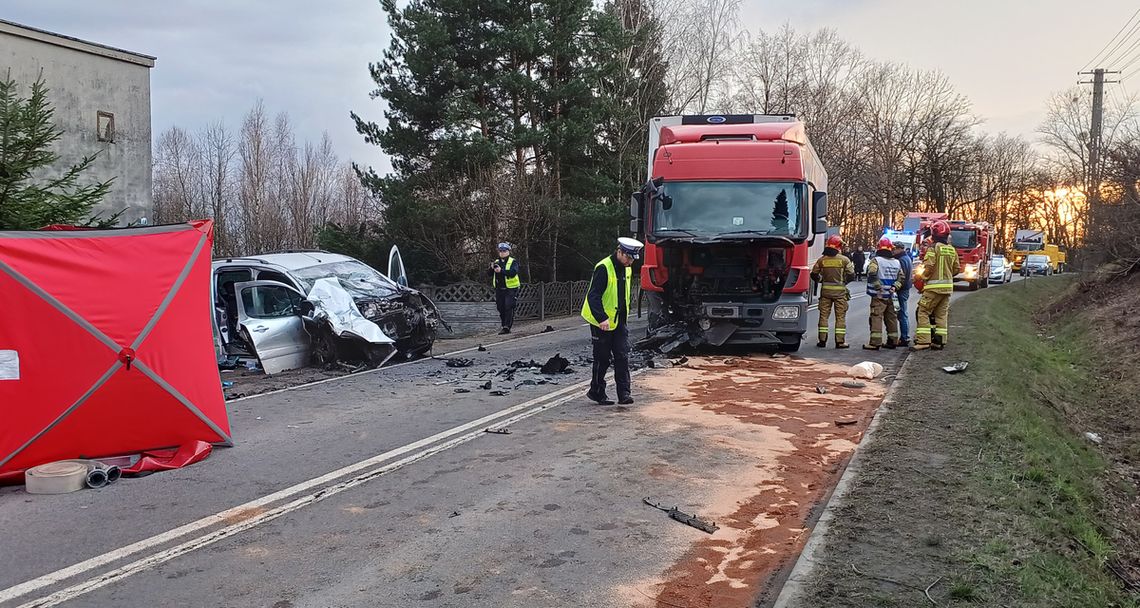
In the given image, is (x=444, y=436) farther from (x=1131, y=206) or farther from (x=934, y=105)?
(x=934, y=105)

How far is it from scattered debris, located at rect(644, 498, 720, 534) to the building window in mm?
23037

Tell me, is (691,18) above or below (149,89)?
above

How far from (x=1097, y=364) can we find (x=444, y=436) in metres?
12.1

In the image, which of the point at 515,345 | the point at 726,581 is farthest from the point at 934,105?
the point at 726,581

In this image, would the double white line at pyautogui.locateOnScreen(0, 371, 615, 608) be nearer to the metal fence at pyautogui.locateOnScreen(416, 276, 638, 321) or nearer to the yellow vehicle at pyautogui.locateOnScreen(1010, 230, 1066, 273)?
the metal fence at pyautogui.locateOnScreen(416, 276, 638, 321)

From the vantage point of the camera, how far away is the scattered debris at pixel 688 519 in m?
4.86

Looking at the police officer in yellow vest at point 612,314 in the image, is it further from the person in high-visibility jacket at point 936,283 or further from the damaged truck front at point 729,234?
the person in high-visibility jacket at point 936,283

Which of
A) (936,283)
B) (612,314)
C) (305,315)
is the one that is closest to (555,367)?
(612,314)

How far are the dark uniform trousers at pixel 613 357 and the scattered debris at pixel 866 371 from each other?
348 centimetres

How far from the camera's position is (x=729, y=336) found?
40.3ft

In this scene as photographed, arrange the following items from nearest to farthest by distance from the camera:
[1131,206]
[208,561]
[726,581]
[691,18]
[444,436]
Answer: [726,581] < [208,561] < [444,436] < [1131,206] < [691,18]

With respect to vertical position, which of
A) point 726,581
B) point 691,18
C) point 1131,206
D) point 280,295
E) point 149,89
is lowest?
point 726,581

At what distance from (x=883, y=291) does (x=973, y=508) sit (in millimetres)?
8191

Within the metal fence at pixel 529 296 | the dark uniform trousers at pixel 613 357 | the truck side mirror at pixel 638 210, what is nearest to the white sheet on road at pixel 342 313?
the truck side mirror at pixel 638 210
